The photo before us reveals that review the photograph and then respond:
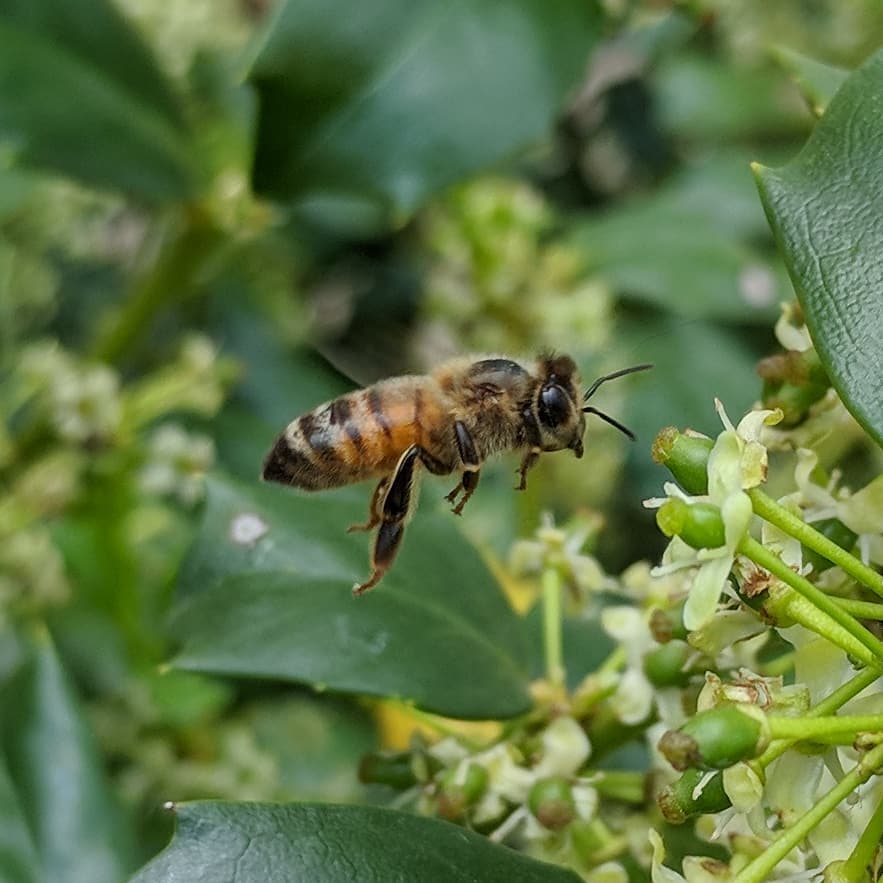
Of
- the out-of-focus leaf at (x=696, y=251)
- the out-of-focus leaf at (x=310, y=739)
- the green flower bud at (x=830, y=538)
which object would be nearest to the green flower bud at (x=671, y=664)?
the green flower bud at (x=830, y=538)

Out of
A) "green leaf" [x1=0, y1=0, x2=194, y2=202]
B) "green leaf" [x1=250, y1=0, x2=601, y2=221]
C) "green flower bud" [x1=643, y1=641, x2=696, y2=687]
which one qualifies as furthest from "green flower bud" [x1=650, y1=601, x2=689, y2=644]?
"green leaf" [x1=0, y1=0, x2=194, y2=202]

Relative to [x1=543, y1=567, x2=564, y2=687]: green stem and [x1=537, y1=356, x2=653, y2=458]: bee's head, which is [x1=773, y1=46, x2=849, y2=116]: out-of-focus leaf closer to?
[x1=537, y1=356, x2=653, y2=458]: bee's head

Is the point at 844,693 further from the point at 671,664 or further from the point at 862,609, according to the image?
the point at 671,664

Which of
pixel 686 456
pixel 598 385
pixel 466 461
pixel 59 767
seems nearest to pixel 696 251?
pixel 598 385

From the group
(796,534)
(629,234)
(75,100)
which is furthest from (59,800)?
(629,234)

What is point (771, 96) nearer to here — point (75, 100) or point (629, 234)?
point (629, 234)
